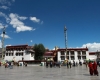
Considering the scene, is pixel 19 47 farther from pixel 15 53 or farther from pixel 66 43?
pixel 66 43

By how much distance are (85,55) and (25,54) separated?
106ft

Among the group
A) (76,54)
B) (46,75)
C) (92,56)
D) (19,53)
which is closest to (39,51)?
(19,53)

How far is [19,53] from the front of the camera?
3211 inches

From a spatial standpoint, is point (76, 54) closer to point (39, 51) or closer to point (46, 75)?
point (39, 51)

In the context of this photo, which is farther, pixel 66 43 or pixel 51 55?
pixel 51 55

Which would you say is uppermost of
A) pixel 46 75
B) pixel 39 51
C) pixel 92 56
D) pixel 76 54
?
pixel 39 51

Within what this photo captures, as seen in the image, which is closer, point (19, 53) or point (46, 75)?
point (46, 75)

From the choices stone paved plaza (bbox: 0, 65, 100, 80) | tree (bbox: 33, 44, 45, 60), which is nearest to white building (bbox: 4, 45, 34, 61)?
tree (bbox: 33, 44, 45, 60)

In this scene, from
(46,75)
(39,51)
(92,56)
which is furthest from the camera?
(92,56)

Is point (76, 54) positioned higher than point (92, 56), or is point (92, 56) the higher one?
point (76, 54)

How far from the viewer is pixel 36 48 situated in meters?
76.6

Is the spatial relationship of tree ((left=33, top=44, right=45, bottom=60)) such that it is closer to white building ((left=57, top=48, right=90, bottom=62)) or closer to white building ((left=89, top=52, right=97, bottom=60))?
white building ((left=57, top=48, right=90, bottom=62))

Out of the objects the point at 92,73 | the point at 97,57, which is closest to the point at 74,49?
the point at 97,57

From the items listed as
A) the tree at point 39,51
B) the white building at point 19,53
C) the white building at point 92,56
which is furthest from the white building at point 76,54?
the white building at point 19,53
